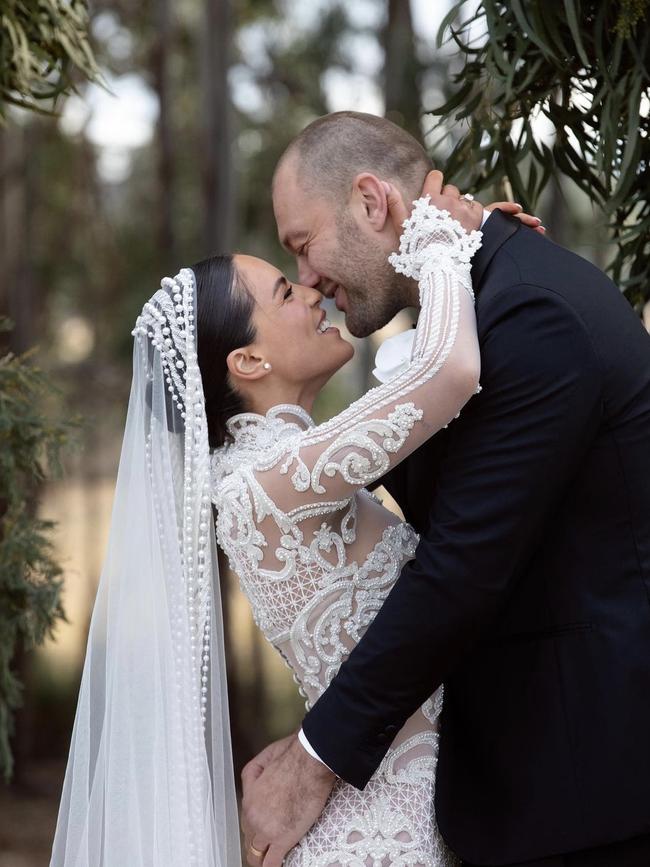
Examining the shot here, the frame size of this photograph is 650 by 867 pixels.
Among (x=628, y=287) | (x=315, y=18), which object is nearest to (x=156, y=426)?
(x=628, y=287)

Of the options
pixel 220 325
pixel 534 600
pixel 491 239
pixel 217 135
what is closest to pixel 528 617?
pixel 534 600

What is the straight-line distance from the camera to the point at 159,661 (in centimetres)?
218

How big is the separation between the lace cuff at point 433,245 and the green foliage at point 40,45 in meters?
1.68

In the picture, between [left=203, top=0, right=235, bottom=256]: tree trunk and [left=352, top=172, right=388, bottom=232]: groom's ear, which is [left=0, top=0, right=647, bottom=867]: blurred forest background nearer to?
[left=203, top=0, right=235, bottom=256]: tree trunk

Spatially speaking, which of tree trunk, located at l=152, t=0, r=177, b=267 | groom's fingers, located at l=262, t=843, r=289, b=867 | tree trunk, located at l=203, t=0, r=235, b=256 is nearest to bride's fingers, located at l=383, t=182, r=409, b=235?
groom's fingers, located at l=262, t=843, r=289, b=867

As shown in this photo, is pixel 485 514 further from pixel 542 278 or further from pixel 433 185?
pixel 433 185

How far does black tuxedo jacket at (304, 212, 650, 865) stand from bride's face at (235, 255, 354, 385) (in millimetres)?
373

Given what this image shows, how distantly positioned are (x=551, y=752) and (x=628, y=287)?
1444mm

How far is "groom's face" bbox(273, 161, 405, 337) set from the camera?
7.47 feet

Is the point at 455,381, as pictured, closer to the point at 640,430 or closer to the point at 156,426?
the point at 640,430

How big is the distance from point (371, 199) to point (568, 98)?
0.80m

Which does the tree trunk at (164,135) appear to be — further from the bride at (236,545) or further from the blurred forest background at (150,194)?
the bride at (236,545)

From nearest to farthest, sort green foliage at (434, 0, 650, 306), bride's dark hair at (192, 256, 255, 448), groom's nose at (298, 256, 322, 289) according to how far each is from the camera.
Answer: bride's dark hair at (192, 256, 255, 448), groom's nose at (298, 256, 322, 289), green foliage at (434, 0, 650, 306)

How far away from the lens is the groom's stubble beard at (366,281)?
2.28 metres
